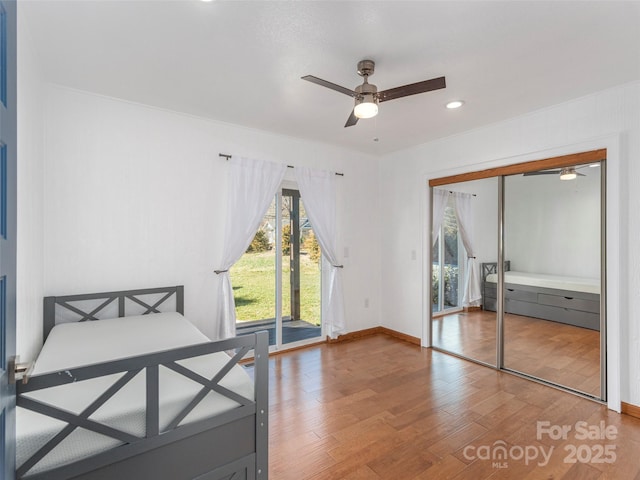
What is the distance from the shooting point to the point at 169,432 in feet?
4.50

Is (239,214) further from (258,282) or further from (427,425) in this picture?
(427,425)

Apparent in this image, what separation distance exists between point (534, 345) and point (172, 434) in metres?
3.56

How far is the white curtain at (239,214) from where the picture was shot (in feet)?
11.4

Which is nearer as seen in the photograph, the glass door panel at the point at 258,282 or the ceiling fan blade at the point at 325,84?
the ceiling fan blade at the point at 325,84

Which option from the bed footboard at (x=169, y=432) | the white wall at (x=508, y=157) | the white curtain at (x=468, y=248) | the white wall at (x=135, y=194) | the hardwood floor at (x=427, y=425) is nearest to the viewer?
the bed footboard at (x=169, y=432)

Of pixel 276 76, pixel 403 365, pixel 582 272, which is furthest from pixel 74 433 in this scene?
pixel 582 272

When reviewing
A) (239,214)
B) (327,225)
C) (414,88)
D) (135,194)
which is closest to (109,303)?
(135,194)

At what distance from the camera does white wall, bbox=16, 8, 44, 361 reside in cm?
190

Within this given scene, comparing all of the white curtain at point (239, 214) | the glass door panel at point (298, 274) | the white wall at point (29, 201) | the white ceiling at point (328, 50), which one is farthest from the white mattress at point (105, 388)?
the white ceiling at point (328, 50)

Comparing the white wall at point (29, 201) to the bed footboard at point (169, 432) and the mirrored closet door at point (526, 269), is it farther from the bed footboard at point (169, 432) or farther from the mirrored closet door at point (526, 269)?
the mirrored closet door at point (526, 269)

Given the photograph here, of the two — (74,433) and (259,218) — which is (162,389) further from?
(259,218)

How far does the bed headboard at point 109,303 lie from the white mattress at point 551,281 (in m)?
3.46

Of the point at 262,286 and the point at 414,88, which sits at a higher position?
the point at 414,88

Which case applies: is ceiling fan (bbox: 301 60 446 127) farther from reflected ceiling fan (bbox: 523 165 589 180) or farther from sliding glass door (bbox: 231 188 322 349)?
sliding glass door (bbox: 231 188 322 349)
